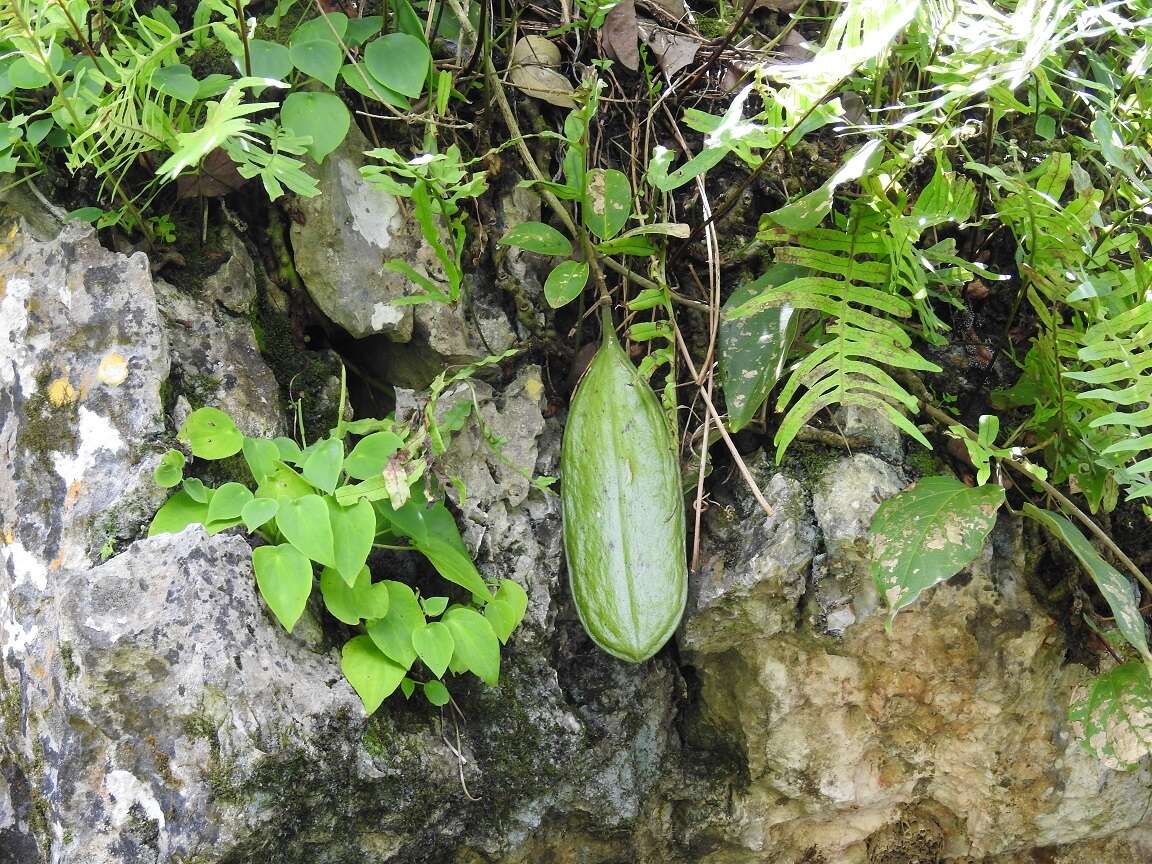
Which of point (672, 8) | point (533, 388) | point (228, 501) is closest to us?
point (228, 501)

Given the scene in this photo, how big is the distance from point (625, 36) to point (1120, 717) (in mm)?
1711

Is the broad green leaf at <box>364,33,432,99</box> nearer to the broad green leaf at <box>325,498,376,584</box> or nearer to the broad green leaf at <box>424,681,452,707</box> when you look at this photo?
the broad green leaf at <box>325,498,376,584</box>

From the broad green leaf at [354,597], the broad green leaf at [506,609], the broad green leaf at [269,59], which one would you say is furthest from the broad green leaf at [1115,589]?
the broad green leaf at [269,59]

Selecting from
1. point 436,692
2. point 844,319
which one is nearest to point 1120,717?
point 844,319

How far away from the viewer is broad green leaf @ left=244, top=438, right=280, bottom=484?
1739 mm

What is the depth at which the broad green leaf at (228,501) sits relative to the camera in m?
1.69

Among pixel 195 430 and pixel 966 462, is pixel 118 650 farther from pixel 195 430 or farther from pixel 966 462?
pixel 966 462

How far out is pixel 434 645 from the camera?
172 centimetres

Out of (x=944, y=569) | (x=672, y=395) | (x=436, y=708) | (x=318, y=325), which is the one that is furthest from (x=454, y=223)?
(x=944, y=569)

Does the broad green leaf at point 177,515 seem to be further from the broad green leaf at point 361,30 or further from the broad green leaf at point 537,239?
the broad green leaf at point 361,30

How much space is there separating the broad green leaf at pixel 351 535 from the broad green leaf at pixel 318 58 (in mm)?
824

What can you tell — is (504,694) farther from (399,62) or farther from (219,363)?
(399,62)

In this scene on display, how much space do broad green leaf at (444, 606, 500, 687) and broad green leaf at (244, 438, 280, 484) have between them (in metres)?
0.39

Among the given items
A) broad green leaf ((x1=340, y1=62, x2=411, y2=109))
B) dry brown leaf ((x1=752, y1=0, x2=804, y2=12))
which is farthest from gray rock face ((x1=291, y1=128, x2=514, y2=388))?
dry brown leaf ((x1=752, y1=0, x2=804, y2=12))
